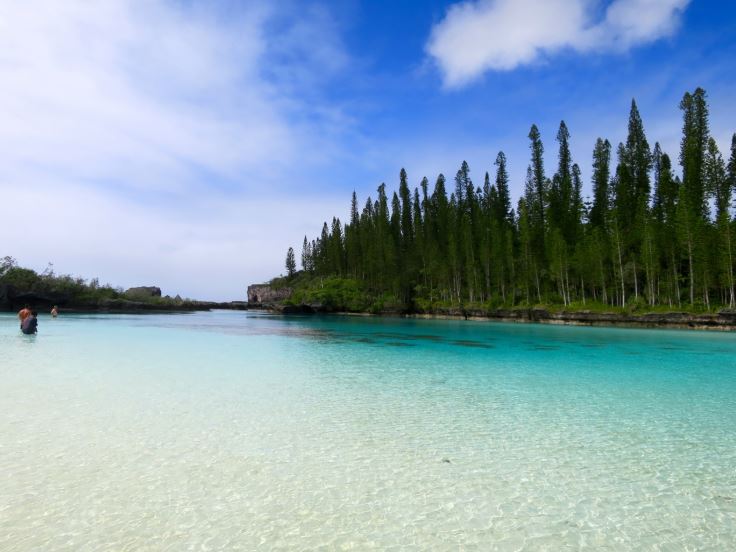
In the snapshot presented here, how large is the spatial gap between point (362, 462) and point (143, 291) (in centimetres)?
10987

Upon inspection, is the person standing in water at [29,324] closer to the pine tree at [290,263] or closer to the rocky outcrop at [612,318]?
the rocky outcrop at [612,318]

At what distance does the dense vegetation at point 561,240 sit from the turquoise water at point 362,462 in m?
41.9

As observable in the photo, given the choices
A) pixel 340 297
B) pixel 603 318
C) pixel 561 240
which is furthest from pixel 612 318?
pixel 340 297

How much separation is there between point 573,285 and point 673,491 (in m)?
60.0

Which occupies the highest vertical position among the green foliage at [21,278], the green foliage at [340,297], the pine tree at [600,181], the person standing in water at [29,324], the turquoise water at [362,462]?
the pine tree at [600,181]

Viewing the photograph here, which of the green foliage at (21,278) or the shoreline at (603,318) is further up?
the green foliage at (21,278)

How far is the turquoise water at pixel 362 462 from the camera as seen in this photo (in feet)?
14.3

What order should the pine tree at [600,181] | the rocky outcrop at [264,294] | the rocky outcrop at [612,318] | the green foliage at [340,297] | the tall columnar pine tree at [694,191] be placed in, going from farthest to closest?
the rocky outcrop at [264,294] → the green foliage at [340,297] → the pine tree at [600,181] → the tall columnar pine tree at [694,191] → the rocky outcrop at [612,318]

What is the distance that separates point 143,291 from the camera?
102 metres

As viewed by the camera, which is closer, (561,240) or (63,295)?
(561,240)

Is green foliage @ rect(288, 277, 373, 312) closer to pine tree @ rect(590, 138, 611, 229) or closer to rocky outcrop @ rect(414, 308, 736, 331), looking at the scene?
rocky outcrop @ rect(414, 308, 736, 331)

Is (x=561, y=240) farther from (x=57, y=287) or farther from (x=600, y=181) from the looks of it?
(x=57, y=287)

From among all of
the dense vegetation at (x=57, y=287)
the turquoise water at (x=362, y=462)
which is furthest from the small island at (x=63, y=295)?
the turquoise water at (x=362, y=462)

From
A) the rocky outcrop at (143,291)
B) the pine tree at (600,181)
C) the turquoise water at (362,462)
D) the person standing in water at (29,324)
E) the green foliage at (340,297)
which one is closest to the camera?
the turquoise water at (362,462)
